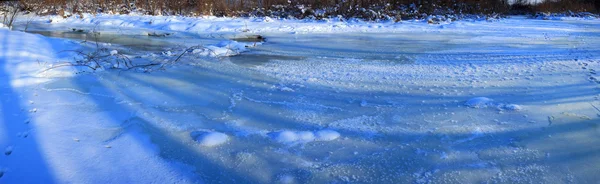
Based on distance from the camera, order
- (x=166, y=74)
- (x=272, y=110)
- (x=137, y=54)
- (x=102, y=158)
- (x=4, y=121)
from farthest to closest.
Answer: (x=137, y=54)
(x=166, y=74)
(x=272, y=110)
(x=4, y=121)
(x=102, y=158)

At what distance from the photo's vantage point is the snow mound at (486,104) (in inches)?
139

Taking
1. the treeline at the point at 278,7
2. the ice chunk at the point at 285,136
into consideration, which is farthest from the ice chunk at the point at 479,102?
the treeline at the point at 278,7

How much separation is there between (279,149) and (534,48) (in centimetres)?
603

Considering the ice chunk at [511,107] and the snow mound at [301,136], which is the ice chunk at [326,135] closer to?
the snow mound at [301,136]

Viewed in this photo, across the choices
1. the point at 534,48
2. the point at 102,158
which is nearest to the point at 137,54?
the point at 102,158

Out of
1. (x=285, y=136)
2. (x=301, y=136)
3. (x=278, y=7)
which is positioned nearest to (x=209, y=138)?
(x=285, y=136)

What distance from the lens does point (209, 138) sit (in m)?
2.91

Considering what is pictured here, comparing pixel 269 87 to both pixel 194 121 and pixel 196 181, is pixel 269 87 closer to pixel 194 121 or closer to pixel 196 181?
pixel 194 121

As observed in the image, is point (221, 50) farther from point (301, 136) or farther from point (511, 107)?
point (511, 107)

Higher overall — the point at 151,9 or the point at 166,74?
the point at 151,9

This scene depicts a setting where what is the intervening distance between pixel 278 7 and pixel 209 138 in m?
12.3

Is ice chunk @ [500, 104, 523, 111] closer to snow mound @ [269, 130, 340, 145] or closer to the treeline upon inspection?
snow mound @ [269, 130, 340, 145]

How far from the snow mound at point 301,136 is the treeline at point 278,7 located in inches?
434

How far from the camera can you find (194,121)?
3295mm
